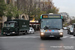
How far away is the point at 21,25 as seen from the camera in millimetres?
28609

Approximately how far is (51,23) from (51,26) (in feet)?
1.17

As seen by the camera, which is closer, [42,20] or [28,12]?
[42,20]

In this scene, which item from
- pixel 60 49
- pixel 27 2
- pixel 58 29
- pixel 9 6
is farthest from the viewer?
pixel 27 2

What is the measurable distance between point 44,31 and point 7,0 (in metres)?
28.4

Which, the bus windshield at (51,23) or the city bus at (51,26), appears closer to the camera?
the city bus at (51,26)

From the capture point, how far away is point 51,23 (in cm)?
1661

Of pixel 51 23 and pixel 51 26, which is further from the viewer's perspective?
pixel 51 23

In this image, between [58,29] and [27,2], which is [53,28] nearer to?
[58,29]

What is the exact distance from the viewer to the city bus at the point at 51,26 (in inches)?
638

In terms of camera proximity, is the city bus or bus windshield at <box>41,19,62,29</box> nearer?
the city bus

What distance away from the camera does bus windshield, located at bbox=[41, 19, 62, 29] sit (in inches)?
649

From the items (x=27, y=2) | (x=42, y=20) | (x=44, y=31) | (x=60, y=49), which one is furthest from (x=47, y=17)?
(x=27, y=2)

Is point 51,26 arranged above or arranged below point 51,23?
below

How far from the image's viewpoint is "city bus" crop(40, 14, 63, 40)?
53.2ft
